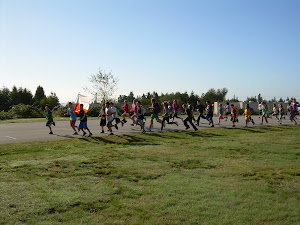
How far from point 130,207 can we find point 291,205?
8.69ft

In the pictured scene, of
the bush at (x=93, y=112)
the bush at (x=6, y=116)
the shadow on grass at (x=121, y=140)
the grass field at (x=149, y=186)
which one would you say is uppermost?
the bush at (x=93, y=112)

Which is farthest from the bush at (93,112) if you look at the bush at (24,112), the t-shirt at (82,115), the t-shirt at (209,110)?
the t-shirt at (82,115)

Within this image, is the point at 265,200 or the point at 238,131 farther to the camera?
the point at 238,131

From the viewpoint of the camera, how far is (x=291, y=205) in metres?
4.90

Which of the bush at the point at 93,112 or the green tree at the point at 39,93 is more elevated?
the green tree at the point at 39,93

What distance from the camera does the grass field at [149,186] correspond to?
4.53 m

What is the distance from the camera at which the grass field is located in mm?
4527

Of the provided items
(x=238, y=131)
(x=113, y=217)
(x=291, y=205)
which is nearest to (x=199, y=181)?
(x=291, y=205)

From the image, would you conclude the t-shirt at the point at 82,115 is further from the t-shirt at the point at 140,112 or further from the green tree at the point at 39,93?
the green tree at the point at 39,93

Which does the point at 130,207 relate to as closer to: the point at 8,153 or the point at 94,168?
the point at 94,168

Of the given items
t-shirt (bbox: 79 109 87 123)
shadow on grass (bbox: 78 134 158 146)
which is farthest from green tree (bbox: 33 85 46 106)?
shadow on grass (bbox: 78 134 158 146)

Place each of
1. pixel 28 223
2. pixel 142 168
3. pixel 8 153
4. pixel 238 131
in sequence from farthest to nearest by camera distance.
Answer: pixel 238 131 < pixel 8 153 < pixel 142 168 < pixel 28 223

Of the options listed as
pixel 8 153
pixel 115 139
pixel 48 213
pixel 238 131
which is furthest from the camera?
pixel 238 131

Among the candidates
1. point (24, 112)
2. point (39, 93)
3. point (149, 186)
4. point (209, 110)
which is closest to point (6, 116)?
point (24, 112)
